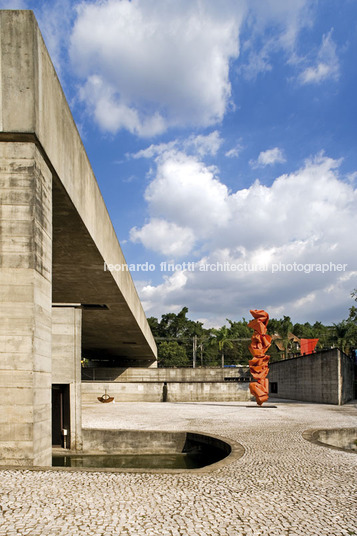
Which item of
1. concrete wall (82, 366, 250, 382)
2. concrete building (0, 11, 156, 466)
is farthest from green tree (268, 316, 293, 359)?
concrete building (0, 11, 156, 466)

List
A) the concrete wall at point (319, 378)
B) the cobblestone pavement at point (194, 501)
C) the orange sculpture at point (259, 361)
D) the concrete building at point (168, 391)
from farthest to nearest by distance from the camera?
1. the concrete building at point (168, 391)
2. the concrete wall at point (319, 378)
3. the orange sculpture at point (259, 361)
4. the cobblestone pavement at point (194, 501)

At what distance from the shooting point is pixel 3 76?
27.8ft

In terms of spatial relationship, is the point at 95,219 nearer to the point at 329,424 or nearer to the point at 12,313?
the point at 12,313

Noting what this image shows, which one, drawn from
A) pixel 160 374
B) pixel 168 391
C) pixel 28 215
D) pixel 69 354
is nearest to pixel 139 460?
pixel 69 354

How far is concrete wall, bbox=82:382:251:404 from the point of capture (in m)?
29.6

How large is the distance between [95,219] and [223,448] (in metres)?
7.49

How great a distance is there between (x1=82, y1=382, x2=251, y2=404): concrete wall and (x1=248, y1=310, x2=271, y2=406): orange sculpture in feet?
26.3

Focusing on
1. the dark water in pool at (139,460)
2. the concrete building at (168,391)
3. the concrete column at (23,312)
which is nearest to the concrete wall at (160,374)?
the concrete building at (168,391)

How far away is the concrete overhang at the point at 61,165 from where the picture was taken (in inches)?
331

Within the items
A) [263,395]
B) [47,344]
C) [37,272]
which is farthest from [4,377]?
[263,395]

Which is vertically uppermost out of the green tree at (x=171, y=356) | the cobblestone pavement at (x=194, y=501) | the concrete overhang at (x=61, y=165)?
the concrete overhang at (x=61, y=165)

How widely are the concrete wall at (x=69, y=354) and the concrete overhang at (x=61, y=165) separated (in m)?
2.41

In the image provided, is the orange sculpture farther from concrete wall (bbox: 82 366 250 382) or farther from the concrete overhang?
concrete wall (bbox: 82 366 250 382)

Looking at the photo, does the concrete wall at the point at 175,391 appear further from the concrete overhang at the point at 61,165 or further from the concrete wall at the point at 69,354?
the concrete wall at the point at 69,354
